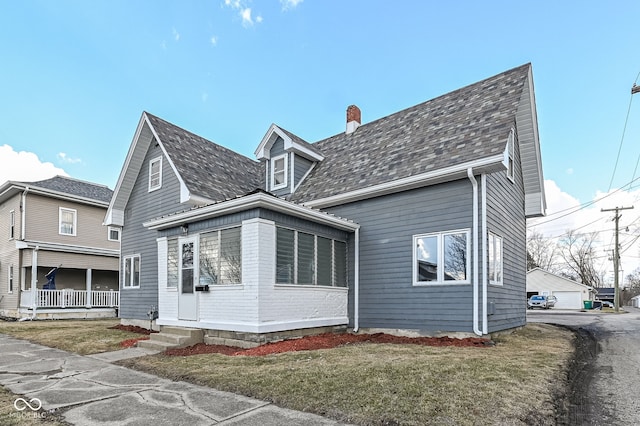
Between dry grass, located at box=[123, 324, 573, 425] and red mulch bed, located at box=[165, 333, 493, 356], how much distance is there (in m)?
0.53

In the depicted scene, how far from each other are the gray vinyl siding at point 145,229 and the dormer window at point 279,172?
10.9 feet

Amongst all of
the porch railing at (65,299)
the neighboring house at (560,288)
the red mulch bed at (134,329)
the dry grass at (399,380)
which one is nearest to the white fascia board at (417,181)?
the dry grass at (399,380)

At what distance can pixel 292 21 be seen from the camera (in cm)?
1584

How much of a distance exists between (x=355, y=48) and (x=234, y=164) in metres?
7.18

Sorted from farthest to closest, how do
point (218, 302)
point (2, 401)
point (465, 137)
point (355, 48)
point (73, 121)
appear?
1. point (73, 121)
2. point (355, 48)
3. point (465, 137)
4. point (218, 302)
5. point (2, 401)

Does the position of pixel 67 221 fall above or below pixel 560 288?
above

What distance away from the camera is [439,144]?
10.8 m

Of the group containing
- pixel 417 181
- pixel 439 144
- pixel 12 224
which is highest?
pixel 439 144

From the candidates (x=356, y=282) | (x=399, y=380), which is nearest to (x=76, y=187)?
(x=356, y=282)

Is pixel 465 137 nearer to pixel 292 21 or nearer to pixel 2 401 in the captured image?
pixel 292 21

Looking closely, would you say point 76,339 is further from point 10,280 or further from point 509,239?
point 10,280

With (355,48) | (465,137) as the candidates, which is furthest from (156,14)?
(465,137)

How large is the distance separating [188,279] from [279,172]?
19.0 feet

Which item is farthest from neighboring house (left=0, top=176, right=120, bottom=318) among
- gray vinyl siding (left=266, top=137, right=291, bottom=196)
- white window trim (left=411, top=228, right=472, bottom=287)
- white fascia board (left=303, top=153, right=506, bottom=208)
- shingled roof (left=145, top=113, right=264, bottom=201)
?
white window trim (left=411, top=228, right=472, bottom=287)
